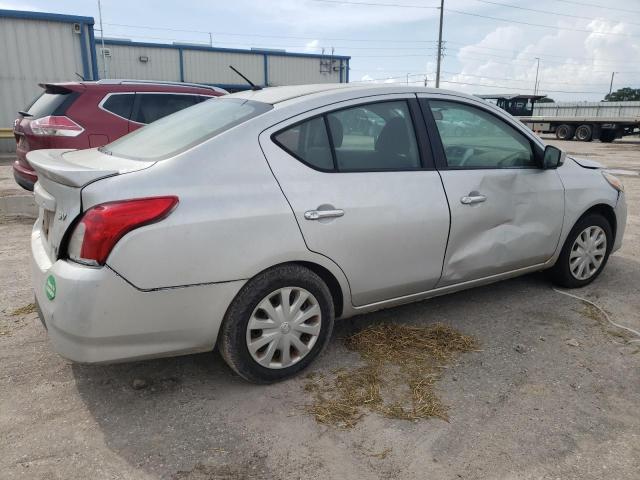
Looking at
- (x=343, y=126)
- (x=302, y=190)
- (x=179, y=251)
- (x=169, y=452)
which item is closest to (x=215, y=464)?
(x=169, y=452)

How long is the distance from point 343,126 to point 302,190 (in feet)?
1.75

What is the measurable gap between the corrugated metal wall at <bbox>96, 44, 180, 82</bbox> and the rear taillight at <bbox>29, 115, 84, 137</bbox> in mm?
21466

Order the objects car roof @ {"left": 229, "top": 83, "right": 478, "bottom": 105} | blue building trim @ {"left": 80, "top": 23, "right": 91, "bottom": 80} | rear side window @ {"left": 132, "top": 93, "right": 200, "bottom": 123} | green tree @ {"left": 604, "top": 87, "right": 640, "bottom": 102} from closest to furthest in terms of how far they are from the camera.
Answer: car roof @ {"left": 229, "top": 83, "right": 478, "bottom": 105} → rear side window @ {"left": 132, "top": 93, "right": 200, "bottom": 123} → blue building trim @ {"left": 80, "top": 23, "right": 91, "bottom": 80} → green tree @ {"left": 604, "top": 87, "right": 640, "bottom": 102}

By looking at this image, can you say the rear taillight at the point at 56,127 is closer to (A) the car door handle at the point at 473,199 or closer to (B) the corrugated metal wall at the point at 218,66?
(A) the car door handle at the point at 473,199

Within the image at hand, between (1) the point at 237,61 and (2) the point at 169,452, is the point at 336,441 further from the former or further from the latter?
(1) the point at 237,61

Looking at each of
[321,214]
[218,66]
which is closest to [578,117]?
[218,66]

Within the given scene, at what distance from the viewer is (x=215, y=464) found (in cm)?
229

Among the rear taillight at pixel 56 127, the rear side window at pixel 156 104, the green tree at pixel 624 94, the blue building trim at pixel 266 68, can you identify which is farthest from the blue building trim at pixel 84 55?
the green tree at pixel 624 94

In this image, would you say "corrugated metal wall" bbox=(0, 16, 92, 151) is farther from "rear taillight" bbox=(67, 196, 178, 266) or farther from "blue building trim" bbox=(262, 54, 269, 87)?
"rear taillight" bbox=(67, 196, 178, 266)

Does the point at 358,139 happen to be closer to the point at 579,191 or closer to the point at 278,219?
the point at 278,219

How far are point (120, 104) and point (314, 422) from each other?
5.03 m

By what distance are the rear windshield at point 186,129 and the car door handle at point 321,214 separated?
61cm

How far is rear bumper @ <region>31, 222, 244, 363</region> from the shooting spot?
7.62ft

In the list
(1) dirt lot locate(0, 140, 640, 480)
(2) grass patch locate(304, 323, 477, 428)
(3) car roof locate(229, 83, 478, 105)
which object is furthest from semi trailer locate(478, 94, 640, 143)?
(1) dirt lot locate(0, 140, 640, 480)
